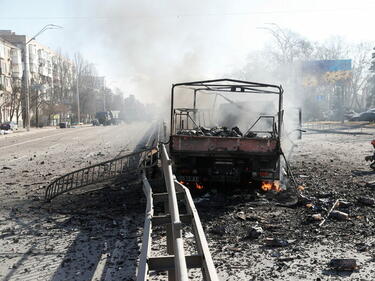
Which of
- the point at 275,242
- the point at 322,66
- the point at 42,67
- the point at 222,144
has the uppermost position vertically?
the point at 42,67

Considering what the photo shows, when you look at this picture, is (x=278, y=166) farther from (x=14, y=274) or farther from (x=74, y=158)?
(x=74, y=158)

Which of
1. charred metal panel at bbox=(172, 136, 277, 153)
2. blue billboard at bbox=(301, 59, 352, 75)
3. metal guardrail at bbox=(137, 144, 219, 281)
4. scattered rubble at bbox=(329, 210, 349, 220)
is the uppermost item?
blue billboard at bbox=(301, 59, 352, 75)

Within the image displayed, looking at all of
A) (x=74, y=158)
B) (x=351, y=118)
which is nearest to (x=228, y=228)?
(x=74, y=158)

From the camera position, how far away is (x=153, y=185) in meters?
8.74

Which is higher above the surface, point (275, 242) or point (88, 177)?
point (275, 242)

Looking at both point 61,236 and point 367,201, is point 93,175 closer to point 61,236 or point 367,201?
point 61,236

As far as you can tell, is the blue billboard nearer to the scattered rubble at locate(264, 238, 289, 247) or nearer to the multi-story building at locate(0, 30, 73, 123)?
the scattered rubble at locate(264, 238, 289, 247)

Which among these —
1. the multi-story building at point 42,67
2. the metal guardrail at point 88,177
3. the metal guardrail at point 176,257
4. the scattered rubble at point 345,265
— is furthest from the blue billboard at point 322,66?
the metal guardrail at point 176,257

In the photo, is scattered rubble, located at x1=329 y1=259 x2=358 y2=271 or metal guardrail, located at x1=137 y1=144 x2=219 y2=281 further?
scattered rubble, located at x1=329 y1=259 x2=358 y2=271

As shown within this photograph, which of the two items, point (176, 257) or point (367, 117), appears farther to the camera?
point (367, 117)

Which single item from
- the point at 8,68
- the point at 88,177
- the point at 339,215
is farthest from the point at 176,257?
the point at 8,68

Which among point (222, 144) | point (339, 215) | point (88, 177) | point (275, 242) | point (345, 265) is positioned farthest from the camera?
point (88, 177)

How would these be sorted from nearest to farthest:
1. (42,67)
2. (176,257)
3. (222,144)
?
(176,257) < (222,144) < (42,67)

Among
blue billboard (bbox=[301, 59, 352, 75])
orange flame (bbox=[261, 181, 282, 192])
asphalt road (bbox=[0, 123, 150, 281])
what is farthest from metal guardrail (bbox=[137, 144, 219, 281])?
blue billboard (bbox=[301, 59, 352, 75])
